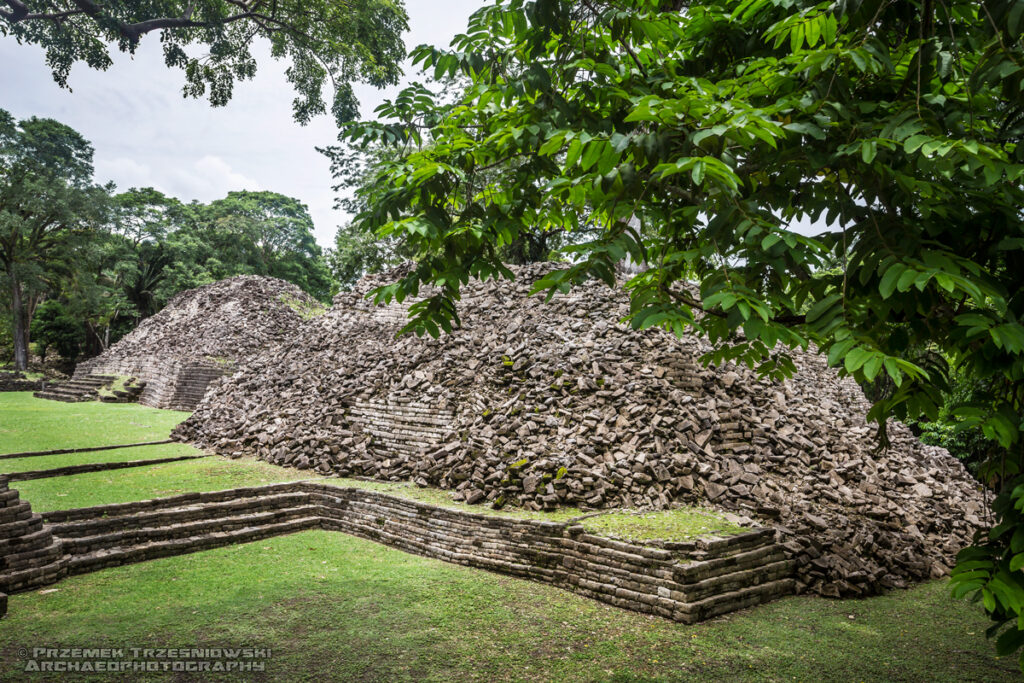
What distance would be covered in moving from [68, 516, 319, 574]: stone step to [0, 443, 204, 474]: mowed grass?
3.53 m

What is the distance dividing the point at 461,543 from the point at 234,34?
623 inches

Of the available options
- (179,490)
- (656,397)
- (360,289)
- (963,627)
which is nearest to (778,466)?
(656,397)

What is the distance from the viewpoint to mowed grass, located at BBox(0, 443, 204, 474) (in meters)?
8.85

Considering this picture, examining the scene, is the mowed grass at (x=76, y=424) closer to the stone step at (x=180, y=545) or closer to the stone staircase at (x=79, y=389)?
the stone staircase at (x=79, y=389)

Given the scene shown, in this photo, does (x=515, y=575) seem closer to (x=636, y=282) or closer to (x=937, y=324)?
(x=636, y=282)

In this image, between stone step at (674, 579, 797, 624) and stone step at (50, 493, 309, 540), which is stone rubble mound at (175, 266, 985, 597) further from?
stone step at (50, 493, 309, 540)

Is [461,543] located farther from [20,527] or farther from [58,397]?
[58,397]

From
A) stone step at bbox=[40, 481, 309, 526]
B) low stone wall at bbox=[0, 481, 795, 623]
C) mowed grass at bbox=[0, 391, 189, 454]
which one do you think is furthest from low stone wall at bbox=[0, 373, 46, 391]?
low stone wall at bbox=[0, 481, 795, 623]

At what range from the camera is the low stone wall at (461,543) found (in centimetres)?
545

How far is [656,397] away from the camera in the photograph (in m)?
8.36

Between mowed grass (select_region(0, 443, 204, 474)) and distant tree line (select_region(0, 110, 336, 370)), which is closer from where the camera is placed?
mowed grass (select_region(0, 443, 204, 474))

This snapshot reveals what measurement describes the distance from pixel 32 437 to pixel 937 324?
13.9 metres

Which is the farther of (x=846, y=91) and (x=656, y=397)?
(x=656, y=397)

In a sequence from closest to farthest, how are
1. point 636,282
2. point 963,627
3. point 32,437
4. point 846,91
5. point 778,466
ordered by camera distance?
1. point 846,91
2. point 636,282
3. point 963,627
4. point 778,466
5. point 32,437
